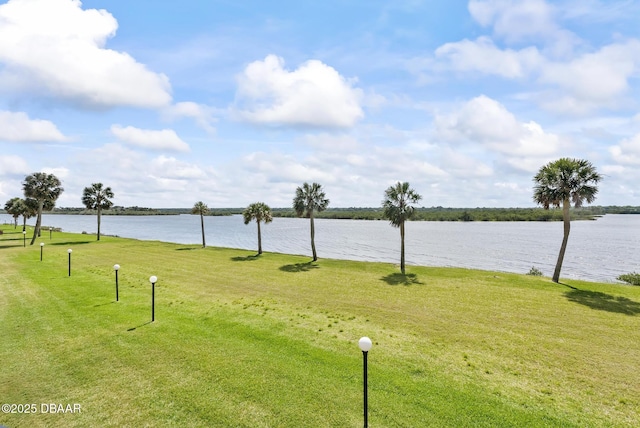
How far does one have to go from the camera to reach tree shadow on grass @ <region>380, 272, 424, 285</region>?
25.8 metres

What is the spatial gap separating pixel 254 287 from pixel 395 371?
1490cm

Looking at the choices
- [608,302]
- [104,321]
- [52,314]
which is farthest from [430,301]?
[52,314]

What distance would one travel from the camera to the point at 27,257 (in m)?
33.2

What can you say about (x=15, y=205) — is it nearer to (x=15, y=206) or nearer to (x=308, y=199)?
(x=15, y=206)

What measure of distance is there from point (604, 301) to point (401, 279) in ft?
41.9

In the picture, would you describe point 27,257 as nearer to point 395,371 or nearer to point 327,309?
point 327,309

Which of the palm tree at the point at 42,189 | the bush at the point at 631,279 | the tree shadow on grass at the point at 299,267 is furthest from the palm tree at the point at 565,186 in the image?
the palm tree at the point at 42,189

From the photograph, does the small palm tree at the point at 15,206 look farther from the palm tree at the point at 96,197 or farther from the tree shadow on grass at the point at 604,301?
the tree shadow on grass at the point at 604,301

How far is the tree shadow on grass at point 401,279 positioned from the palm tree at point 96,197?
56619mm

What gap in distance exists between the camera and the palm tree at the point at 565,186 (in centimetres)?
2473

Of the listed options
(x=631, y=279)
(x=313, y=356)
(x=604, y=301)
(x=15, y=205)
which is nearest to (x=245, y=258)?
(x=313, y=356)

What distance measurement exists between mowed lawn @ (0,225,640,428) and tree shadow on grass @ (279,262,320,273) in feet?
31.3

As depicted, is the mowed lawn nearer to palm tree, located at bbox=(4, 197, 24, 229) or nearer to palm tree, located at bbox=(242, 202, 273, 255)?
palm tree, located at bbox=(242, 202, 273, 255)

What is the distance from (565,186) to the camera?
25422 mm
